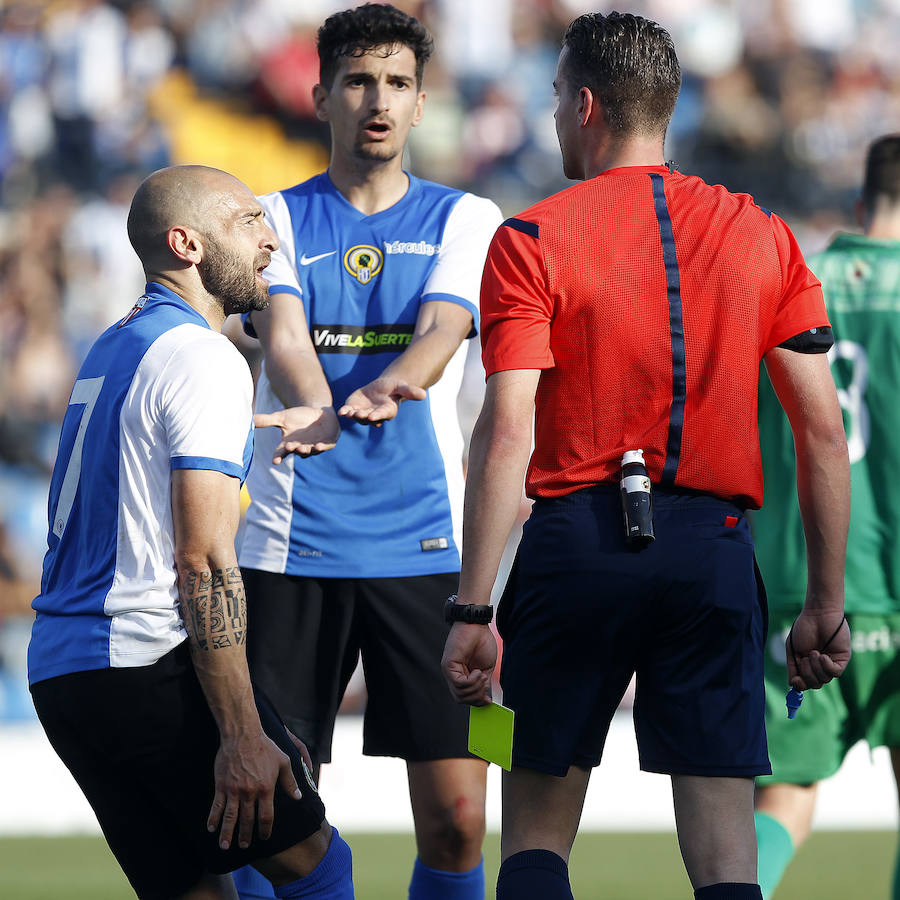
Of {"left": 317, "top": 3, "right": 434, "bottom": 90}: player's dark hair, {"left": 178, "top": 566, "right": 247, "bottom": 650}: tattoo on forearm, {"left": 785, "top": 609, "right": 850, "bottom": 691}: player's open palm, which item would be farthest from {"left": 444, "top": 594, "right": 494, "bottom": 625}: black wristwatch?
{"left": 317, "top": 3, "right": 434, "bottom": 90}: player's dark hair

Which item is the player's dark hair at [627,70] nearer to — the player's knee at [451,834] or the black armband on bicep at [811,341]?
the black armband on bicep at [811,341]

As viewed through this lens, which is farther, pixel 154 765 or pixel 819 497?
pixel 819 497

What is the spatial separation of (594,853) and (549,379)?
15.6ft

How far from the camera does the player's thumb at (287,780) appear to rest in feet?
8.79

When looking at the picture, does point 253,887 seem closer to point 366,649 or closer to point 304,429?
point 366,649

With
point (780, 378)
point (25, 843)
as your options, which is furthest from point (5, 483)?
point (780, 378)

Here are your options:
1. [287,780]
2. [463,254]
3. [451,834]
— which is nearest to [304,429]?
[463,254]

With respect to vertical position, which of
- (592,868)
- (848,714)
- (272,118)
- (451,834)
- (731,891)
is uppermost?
(272,118)

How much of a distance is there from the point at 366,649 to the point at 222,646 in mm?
1155

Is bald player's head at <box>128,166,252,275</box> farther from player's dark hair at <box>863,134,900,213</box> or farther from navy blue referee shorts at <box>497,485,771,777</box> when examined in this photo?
player's dark hair at <box>863,134,900,213</box>

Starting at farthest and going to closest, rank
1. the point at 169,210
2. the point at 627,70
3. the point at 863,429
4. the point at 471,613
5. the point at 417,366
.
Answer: the point at 863,429 < the point at 417,366 < the point at 169,210 < the point at 627,70 < the point at 471,613

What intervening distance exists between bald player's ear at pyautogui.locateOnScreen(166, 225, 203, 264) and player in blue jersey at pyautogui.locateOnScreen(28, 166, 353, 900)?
193 mm

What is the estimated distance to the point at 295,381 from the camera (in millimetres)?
3551

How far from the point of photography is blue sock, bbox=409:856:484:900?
369 centimetres
